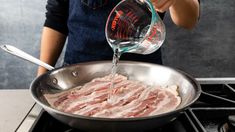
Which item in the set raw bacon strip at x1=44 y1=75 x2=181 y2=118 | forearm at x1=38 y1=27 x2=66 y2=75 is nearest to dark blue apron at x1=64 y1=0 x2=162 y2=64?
forearm at x1=38 y1=27 x2=66 y2=75

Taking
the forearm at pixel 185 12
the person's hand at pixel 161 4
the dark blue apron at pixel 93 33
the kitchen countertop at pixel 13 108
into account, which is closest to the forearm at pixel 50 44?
the dark blue apron at pixel 93 33

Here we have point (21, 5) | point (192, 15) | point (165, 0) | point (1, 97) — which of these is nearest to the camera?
point (165, 0)

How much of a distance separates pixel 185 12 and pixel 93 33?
12.7 inches

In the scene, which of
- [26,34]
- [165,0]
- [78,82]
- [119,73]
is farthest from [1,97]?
[26,34]

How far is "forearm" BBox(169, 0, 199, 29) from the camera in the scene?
1.08 meters

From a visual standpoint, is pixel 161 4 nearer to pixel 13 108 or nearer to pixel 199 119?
pixel 199 119

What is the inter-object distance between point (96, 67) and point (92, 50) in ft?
0.78

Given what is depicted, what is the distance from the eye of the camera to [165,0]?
82 centimetres

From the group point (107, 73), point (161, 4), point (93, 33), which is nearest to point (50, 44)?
point (93, 33)

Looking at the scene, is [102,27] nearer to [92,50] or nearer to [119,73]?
[92,50]

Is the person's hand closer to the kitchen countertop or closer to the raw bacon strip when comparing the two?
the raw bacon strip

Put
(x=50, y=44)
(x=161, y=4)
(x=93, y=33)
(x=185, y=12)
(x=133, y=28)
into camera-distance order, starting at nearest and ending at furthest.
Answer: (x=161, y=4) → (x=133, y=28) → (x=185, y=12) → (x=93, y=33) → (x=50, y=44)

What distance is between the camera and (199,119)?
2.68 feet

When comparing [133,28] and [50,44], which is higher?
[133,28]
